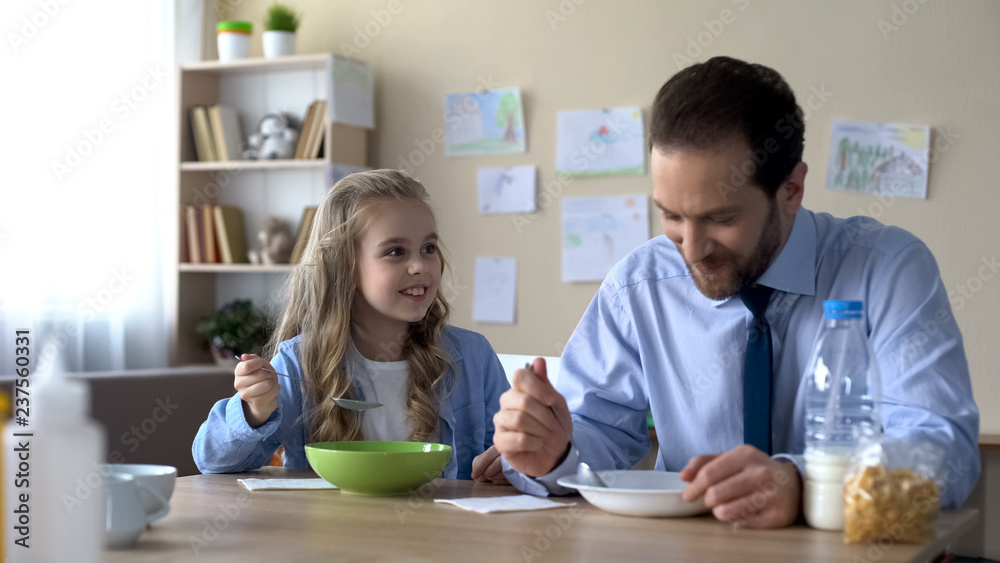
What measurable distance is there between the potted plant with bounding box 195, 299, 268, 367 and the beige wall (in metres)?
0.83

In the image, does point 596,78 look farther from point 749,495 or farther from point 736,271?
point 749,495

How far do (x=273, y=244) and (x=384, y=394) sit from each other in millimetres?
2162

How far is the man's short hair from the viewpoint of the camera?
1256 millimetres

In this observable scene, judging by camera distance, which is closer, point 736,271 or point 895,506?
point 895,506

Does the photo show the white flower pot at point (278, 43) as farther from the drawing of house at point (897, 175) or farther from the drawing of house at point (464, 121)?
the drawing of house at point (897, 175)

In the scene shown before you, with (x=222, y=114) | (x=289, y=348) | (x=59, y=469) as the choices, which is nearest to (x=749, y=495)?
(x=59, y=469)

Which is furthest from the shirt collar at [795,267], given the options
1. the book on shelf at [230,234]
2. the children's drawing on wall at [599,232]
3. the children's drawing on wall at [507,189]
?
the book on shelf at [230,234]

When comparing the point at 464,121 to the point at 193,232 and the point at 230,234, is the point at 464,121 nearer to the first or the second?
the point at 230,234

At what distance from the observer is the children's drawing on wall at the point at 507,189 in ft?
11.8

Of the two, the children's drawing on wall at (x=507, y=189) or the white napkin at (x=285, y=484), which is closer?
the white napkin at (x=285, y=484)

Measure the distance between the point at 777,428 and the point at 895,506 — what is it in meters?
0.46

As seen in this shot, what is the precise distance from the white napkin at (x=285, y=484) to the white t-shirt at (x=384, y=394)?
1.37 ft

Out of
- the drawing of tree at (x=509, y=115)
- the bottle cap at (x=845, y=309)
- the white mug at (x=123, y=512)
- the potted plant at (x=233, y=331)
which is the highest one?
the drawing of tree at (x=509, y=115)

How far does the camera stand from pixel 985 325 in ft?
9.68
